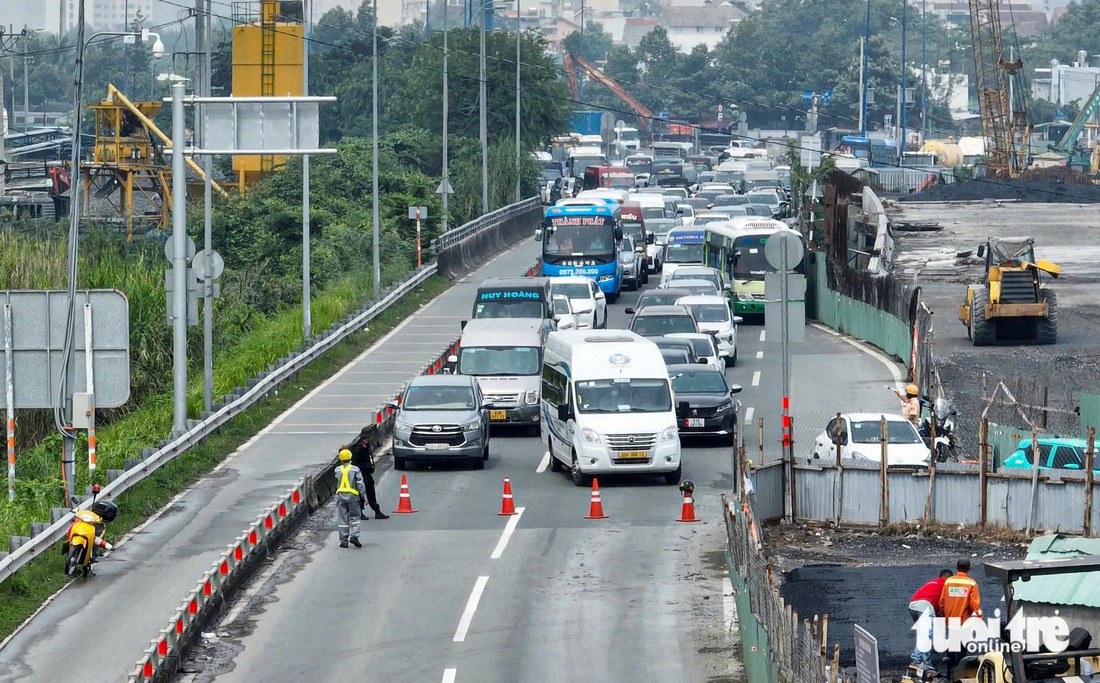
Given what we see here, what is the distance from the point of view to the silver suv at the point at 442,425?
96.6 ft

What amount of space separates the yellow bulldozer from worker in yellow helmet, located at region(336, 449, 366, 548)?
2389 cm

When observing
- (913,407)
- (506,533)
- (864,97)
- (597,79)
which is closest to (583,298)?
(913,407)

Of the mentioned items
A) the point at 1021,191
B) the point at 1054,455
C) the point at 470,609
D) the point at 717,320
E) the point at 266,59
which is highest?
the point at 266,59

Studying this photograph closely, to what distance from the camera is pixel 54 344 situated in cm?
2338

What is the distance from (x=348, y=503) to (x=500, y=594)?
348 cm

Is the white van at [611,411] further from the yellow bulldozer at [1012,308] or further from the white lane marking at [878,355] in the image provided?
the yellow bulldozer at [1012,308]

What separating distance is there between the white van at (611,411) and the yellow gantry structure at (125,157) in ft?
137

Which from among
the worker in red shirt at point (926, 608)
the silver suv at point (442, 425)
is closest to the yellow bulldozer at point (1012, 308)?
the silver suv at point (442, 425)

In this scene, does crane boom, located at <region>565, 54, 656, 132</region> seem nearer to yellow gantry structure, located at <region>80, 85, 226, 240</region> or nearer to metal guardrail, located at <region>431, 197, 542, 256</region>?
metal guardrail, located at <region>431, 197, 542, 256</region>

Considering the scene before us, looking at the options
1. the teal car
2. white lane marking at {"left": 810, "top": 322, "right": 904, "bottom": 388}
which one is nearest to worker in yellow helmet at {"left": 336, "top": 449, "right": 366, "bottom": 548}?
the teal car

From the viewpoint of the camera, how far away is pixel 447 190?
6156cm

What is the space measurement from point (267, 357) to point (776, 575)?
20712 millimetres

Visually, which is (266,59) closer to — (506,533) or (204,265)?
(204,265)

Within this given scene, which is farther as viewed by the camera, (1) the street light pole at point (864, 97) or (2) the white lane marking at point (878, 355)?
(1) the street light pole at point (864, 97)
